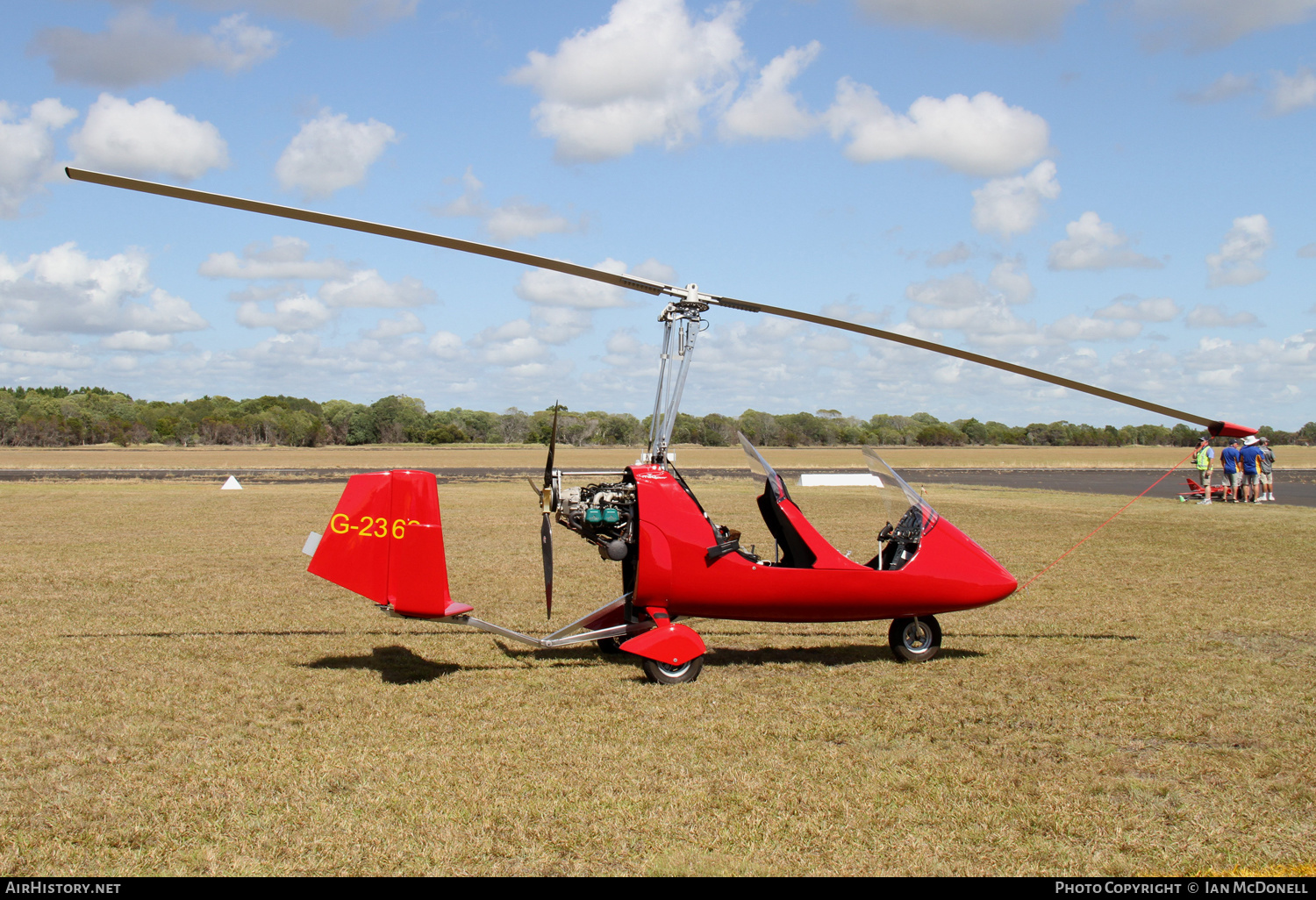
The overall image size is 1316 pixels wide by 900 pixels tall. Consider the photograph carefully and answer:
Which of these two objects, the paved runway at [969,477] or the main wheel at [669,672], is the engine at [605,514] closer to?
the main wheel at [669,672]

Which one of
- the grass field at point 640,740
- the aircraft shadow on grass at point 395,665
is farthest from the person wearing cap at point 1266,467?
the aircraft shadow on grass at point 395,665

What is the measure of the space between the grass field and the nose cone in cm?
64

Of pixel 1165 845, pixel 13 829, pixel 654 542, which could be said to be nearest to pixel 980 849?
pixel 1165 845

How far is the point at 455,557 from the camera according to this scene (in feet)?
48.5

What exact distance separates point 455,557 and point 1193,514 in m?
18.8

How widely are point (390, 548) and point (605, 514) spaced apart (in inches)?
73.4

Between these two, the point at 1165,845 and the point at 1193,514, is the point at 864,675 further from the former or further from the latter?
the point at 1193,514

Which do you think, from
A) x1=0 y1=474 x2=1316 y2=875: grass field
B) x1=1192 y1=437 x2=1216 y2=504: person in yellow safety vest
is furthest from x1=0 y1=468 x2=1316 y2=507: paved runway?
x1=0 y1=474 x2=1316 y2=875: grass field

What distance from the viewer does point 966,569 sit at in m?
8.08

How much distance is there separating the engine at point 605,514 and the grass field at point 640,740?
3.83 feet

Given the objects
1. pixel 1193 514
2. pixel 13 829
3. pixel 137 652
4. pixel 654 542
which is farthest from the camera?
pixel 1193 514

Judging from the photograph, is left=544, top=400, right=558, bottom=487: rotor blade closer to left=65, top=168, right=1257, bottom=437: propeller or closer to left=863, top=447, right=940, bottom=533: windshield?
left=65, top=168, right=1257, bottom=437: propeller

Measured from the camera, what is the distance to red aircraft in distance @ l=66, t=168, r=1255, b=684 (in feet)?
23.7

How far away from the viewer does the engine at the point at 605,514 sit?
7652 mm
